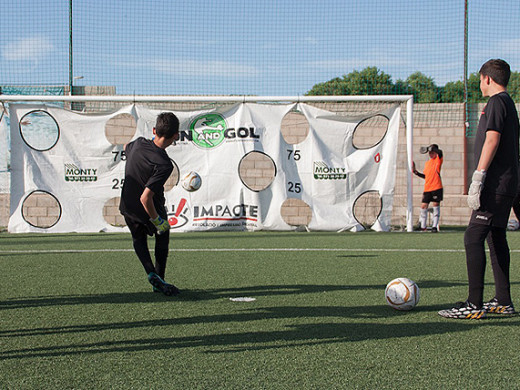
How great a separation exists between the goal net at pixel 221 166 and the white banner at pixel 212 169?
22mm

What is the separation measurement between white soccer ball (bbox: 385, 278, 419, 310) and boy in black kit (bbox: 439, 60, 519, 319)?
261mm

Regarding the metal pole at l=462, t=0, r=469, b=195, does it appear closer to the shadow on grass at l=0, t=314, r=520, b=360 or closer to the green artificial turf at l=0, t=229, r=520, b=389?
the green artificial turf at l=0, t=229, r=520, b=389

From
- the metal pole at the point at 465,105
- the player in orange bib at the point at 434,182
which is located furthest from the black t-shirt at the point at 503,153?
the metal pole at the point at 465,105

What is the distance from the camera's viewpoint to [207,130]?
12320mm

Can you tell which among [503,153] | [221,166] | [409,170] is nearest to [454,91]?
[409,170]

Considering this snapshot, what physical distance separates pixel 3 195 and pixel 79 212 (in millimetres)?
2252

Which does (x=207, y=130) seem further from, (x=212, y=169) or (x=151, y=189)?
(x=151, y=189)

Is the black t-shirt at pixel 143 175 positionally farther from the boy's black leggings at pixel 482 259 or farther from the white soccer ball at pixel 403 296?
the boy's black leggings at pixel 482 259

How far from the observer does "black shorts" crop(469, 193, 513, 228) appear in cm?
435

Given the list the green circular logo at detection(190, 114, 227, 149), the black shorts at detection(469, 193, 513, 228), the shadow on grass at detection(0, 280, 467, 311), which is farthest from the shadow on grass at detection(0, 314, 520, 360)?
the green circular logo at detection(190, 114, 227, 149)

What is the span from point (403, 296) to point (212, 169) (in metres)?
8.13

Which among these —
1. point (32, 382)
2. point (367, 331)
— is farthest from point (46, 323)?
point (367, 331)

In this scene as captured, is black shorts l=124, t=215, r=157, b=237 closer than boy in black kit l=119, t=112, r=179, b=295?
No

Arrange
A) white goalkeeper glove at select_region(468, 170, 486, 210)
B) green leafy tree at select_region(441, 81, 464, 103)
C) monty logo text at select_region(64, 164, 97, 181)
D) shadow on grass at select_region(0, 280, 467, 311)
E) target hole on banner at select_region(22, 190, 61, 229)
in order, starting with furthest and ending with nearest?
1. green leafy tree at select_region(441, 81, 464, 103)
2. monty logo text at select_region(64, 164, 97, 181)
3. target hole on banner at select_region(22, 190, 61, 229)
4. shadow on grass at select_region(0, 280, 467, 311)
5. white goalkeeper glove at select_region(468, 170, 486, 210)
